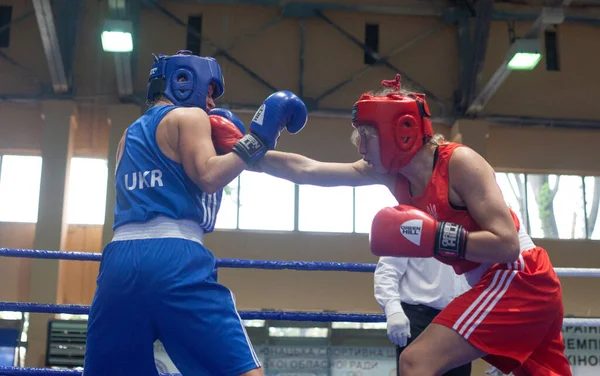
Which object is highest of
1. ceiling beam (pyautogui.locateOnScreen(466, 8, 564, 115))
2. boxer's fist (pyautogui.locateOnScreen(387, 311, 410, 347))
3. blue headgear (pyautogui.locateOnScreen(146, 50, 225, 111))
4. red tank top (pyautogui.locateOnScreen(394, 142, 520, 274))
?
ceiling beam (pyautogui.locateOnScreen(466, 8, 564, 115))

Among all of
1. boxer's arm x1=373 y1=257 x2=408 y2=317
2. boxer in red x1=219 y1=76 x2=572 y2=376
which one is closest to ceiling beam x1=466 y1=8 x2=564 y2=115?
boxer's arm x1=373 y1=257 x2=408 y2=317

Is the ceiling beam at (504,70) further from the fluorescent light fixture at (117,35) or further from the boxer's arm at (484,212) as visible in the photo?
the boxer's arm at (484,212)

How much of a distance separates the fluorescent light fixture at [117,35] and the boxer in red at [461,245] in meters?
5.52

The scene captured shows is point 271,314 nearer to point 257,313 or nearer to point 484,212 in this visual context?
point 257,313

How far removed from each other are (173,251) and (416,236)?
66 cm

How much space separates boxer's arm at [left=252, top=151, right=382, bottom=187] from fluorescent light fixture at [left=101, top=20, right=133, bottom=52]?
524cm

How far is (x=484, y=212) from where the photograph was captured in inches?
79.3

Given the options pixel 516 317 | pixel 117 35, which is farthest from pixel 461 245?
pixel 117 35

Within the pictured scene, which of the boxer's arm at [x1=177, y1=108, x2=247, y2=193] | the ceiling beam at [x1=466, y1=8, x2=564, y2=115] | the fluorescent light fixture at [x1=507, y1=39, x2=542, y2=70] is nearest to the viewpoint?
the boxer's arm at [x1=177, y1=108, x2=247, y2=193]

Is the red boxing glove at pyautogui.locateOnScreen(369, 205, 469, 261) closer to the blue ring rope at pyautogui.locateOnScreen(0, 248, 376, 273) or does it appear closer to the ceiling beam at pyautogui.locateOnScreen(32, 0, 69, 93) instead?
the blue ring rope at pyautogui.locateOnScreen(0, 248, 376, 273)

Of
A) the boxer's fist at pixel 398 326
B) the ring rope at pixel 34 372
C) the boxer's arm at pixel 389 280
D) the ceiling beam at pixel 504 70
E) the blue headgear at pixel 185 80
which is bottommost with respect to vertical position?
the ring rope at pixel 34 372

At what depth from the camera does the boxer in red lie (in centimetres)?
198

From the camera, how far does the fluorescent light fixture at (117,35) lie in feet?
23.8

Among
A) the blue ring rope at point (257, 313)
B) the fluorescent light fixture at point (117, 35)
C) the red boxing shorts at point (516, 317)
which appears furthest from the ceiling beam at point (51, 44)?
the red boxing shorts at point (516, 317)
